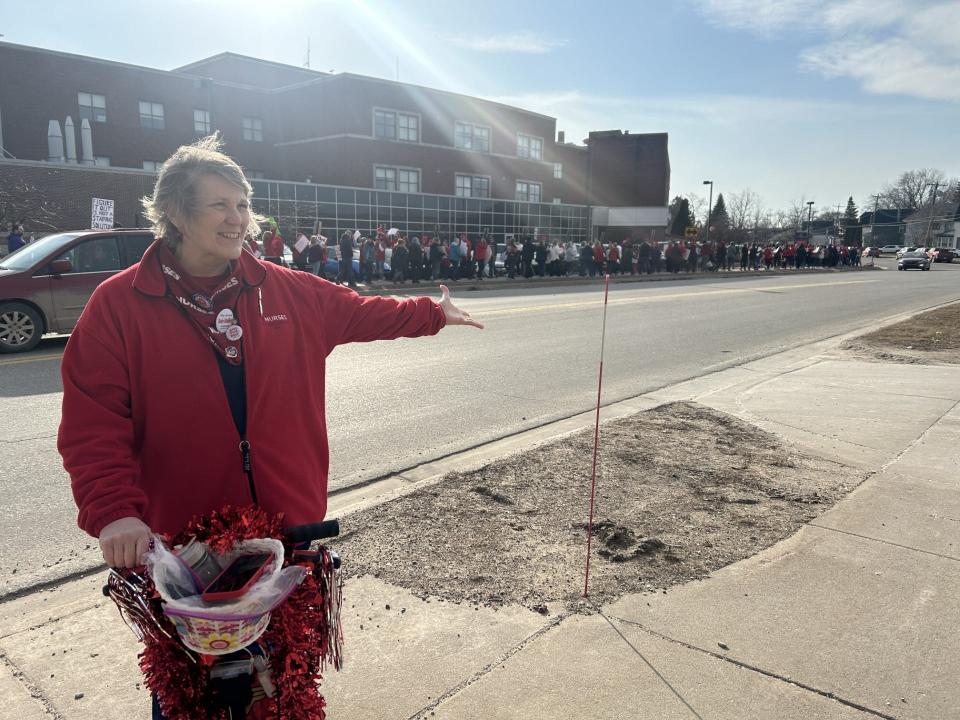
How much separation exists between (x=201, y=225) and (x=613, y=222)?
260 ft

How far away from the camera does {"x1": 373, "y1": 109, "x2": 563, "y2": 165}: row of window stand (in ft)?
153

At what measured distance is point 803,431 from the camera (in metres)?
6.38

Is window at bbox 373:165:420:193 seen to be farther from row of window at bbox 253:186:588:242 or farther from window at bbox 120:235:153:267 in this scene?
window at bbox 120:235:153:267

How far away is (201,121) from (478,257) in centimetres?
2873

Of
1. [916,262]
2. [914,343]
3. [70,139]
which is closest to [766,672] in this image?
[914,343]

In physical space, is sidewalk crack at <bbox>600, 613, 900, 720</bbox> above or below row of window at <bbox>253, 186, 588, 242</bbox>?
below

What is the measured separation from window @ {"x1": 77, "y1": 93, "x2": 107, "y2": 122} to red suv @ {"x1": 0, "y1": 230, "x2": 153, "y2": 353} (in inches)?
1463

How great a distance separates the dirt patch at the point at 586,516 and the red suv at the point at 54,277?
7367 millimetres

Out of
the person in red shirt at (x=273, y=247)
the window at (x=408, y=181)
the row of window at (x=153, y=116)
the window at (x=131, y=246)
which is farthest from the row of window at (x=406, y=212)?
the window at (x=131, y=246)

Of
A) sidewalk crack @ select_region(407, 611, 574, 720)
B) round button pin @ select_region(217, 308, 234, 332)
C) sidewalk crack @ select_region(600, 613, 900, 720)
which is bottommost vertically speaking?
sidewalk crack @ select_region(407, 611, 574, 720)

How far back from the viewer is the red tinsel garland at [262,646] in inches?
70.8

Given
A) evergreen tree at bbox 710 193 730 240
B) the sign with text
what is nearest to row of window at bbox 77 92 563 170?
evergreen tree at bbox 710 193 730 240

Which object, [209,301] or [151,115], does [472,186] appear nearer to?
[151,115]

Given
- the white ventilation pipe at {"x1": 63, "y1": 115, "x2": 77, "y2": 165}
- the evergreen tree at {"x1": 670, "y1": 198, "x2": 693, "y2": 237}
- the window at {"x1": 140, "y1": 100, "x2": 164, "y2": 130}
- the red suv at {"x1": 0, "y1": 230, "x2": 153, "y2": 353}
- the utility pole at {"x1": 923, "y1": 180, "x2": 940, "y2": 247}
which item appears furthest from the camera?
the utility pole at {"x1": 923, "y1": 180, "x2": 940, "y2": 247}
